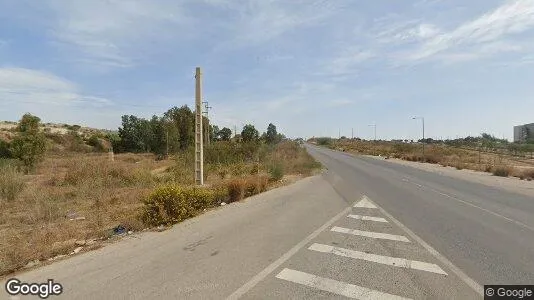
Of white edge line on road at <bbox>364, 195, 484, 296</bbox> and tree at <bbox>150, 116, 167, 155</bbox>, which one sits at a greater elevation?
tree at <bbox>150, 116, 167, 155</bbox>

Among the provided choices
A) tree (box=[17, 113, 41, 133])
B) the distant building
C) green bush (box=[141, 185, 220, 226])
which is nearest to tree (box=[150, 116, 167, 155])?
tree (box=[17, 113, 41, 133])

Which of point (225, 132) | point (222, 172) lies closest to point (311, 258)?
point (222, 172)

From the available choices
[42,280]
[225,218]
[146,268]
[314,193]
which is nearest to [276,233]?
[225,218]

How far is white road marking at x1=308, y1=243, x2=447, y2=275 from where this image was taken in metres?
6.12

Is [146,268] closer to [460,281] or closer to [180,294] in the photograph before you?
[180,294]

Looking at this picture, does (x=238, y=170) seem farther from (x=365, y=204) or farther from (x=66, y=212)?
(x=66, y=212)

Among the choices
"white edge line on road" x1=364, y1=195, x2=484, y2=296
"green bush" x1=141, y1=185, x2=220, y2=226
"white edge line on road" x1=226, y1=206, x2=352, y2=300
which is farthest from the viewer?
"green bush" x1=141, y1=185, x2=220, y2=226

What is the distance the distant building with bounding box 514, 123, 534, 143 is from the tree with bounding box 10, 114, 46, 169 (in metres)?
126

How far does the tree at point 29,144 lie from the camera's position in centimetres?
2861

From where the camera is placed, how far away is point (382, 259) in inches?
260

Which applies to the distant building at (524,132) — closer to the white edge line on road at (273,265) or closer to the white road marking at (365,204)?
the white road marking at (365,204)

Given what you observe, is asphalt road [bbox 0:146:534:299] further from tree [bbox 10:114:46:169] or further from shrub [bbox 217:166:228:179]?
tree [bbox 10:114:46:169]

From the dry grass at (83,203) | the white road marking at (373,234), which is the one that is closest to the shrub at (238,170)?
the dry grass at (83,203)

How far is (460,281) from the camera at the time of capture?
217 inches
